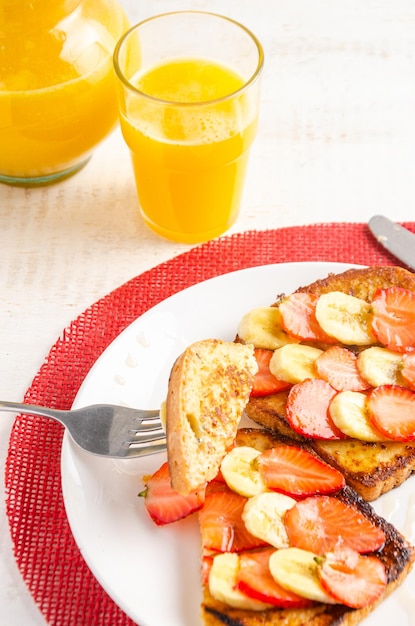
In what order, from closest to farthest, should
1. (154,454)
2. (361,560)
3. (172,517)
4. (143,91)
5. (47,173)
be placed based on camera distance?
(361,560) < (172,517) < (154,454) < (143,91) < (47,173)

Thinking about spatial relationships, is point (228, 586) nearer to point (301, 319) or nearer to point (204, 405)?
point (204, 405)

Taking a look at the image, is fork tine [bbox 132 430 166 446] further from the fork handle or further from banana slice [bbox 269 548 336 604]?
banana slice [bbox 269 548 336 604]

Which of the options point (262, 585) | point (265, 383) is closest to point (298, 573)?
point (262, 585)

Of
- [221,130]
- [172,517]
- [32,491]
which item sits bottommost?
[32,491]

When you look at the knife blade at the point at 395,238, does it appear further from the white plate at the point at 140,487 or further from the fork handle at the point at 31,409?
the fork handle at the point at 31,409

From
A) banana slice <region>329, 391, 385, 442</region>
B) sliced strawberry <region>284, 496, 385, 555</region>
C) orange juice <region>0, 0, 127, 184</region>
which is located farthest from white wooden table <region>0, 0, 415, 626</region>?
banana slice <region>329, 391, 385, 442</region>

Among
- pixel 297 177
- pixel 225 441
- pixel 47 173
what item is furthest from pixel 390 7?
pixel 225 441

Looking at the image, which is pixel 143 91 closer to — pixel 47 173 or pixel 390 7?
pixel 47 173
